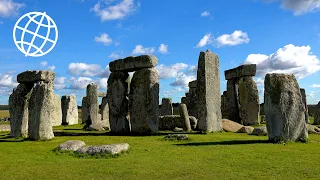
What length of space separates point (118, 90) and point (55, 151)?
898 centimetres

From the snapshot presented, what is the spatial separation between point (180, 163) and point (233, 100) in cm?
1944

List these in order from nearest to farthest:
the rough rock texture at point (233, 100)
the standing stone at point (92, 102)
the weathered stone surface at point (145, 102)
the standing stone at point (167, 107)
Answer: the weathered stone surface at point (145, 102) → the standing stone at point (92, 102) → the rough rock texture at point (233, 100) → the standing stone at point (167, 107)

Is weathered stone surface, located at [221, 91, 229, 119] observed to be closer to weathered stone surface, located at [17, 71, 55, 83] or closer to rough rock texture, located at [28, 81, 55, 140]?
weathered stone surface, located at [17, 71, 55, 83]

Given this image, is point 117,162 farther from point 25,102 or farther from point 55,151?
point 25,102

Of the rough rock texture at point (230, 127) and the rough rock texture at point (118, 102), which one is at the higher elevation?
the rough rock texture at point (118, 102)

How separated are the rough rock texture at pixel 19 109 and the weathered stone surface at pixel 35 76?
1.74 ft

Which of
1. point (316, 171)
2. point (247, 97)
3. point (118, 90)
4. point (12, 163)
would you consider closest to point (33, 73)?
point (118, 90)

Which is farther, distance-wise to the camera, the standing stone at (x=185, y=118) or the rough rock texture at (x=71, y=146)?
the standing stone at (x=185, y=118)

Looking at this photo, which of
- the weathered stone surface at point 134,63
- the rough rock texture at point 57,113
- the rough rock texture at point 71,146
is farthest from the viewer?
the rough rock texture at point 57,113

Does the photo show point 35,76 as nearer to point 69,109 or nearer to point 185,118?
point 185,118

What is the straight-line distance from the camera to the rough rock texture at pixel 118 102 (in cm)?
2005

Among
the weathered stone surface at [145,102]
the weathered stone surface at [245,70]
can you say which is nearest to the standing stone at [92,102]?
the weathered stone surface at [145,102]

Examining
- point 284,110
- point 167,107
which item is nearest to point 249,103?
point 167,107

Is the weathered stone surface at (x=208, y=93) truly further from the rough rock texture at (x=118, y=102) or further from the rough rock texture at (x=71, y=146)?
the rough rock texture at (x=71, y=146)
